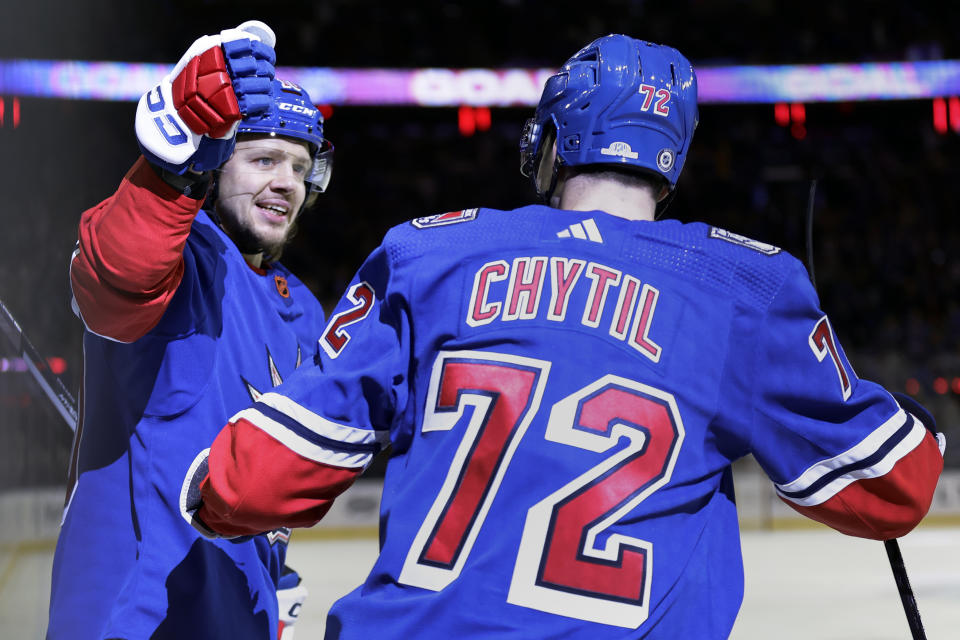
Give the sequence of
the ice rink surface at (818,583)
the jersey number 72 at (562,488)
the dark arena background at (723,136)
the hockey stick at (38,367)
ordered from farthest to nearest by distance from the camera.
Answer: the dark arena background at (723,136) < the ice rink surface at (818,583) < the hockey stick at (38,367) < the jersey number 72 at (562,488)

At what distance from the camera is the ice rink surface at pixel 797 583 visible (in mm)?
3102

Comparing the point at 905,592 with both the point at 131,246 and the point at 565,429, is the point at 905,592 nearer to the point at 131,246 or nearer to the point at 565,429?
the point at 565,429

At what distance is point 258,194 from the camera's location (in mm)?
2043

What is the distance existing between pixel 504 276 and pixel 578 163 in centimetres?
21

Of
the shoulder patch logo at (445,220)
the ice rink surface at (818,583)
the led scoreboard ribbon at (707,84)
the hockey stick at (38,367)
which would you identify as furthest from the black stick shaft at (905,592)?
the led scoreboard ribbon at (707,84)

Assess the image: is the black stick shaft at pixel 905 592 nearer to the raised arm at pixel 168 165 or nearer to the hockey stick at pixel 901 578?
the hockey stick at pixel 901 578

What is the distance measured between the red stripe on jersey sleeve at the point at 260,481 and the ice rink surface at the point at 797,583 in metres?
2.01

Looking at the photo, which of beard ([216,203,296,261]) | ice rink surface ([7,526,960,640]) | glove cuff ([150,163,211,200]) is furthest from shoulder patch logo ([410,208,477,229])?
ice rink surface ([7,526,960,640])

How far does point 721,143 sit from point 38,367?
12.4 m

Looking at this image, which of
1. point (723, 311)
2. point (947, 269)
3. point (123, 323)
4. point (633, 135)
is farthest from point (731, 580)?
point (947, 269)

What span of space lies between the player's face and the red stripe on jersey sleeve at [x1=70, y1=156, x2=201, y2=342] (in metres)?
0.60

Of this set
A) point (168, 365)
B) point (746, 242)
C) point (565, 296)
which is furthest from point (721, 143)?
point (565, 296)

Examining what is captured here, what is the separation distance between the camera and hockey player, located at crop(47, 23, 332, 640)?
1.35 metres

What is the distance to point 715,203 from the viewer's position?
43.4 ft
